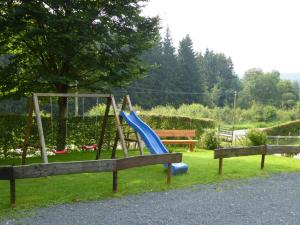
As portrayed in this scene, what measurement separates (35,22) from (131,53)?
11.7 ft

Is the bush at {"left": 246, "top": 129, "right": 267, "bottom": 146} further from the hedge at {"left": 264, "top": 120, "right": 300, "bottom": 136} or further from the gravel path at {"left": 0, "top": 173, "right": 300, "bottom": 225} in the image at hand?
the hedge at {"left": 264, "top": 120, "right": 300, "bottom": 136}

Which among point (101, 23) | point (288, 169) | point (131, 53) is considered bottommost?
point (288, 169)

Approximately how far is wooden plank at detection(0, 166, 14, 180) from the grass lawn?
0.55m

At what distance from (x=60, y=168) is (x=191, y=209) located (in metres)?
2.71

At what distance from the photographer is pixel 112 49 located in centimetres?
1252

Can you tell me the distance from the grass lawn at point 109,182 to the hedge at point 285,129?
18897mm

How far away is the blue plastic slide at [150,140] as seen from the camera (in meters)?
9.59

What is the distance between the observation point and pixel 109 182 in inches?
335

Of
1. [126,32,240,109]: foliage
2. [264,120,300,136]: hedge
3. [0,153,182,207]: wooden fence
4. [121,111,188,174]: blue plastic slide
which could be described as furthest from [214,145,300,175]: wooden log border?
[126,32,240,109]: foliage

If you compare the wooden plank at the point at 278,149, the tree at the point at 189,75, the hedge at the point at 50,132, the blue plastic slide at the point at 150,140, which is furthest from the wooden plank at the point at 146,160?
the tree at the point at 189,75

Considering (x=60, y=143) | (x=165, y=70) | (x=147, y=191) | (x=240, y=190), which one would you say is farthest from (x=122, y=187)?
(x=165, y=70)

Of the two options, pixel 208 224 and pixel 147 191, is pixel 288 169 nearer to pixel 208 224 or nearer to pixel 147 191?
pixel 147 191

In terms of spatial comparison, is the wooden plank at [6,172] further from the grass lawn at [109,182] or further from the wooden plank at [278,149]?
the wooden plank at [278,149]

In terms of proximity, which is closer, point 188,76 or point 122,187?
point 122,187
